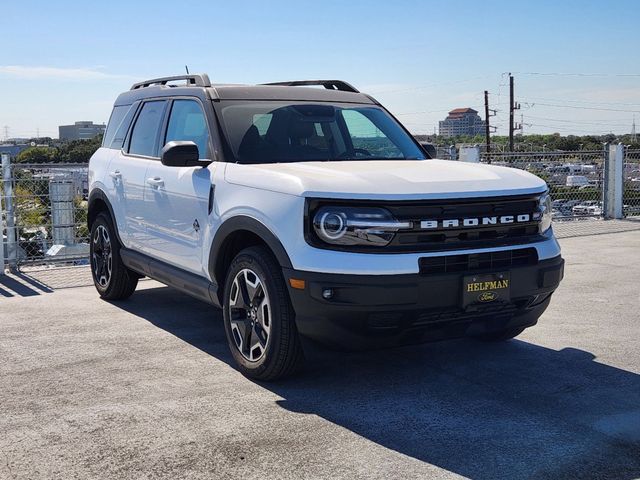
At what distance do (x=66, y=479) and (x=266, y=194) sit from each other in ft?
6.55

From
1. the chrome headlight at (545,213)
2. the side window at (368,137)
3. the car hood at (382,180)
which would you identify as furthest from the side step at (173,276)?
the chrome headlight at (545,213)

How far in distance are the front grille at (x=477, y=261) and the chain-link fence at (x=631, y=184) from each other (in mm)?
12107

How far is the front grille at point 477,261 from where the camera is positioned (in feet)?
14.5

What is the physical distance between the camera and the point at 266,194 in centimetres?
477

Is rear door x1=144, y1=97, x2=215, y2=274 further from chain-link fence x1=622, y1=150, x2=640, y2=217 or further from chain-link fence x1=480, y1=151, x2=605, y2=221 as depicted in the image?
chain-link fence x1=622, y1=150, x2=640, y2=217

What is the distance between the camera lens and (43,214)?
10.8m

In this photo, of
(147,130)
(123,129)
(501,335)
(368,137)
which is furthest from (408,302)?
(123,129)

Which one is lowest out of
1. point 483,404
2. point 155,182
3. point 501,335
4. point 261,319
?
point 483,404

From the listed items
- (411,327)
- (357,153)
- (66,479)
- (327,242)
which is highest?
(357,153)

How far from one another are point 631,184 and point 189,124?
12522 millimetres

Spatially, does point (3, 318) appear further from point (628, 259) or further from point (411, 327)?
point (628, 259)

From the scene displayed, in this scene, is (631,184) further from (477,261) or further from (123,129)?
(477,261)

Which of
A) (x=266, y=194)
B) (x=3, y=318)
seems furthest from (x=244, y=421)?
(x=3, y=318)

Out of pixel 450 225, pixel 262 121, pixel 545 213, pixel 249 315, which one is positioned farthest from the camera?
pixel 262 121
